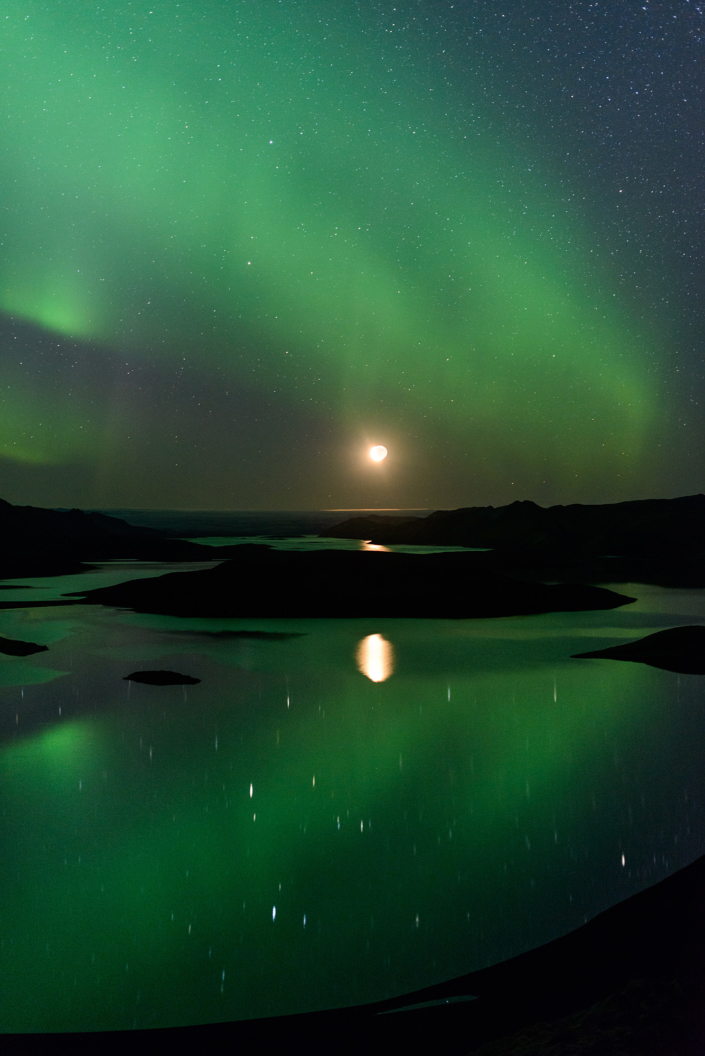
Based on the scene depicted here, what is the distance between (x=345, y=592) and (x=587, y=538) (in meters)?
67.7

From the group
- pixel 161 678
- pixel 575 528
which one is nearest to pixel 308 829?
pixel 161 678

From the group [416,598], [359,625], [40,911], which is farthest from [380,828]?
[416,598]

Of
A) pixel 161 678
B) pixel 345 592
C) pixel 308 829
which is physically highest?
pixel 345 592

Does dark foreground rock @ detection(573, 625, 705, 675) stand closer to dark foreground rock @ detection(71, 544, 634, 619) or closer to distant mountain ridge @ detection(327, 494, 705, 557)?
dark foreground rock @ detection(71, 544, 634, 619)

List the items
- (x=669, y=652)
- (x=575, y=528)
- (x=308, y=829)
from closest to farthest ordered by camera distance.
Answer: (x=308, y=829) → (x=669, y=652) → (x=575, y=528)

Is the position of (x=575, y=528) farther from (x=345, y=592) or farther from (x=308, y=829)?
(x=308, y=829)

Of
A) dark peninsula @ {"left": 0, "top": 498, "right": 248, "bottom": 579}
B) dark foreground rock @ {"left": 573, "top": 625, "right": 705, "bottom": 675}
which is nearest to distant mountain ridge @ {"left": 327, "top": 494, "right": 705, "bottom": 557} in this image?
dark peninsula @ {"left": 0, "top": 498, "right": 248, "bottom": 579}

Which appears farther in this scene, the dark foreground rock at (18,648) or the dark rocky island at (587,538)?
the dark rocky island at (587,538)

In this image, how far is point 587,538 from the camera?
341ft

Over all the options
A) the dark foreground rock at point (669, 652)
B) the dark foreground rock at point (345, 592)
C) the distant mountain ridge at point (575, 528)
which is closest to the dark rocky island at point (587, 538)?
the distant mountain ridge at point (575, 528)

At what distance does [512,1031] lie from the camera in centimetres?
564

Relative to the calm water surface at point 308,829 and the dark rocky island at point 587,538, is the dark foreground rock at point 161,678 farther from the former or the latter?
the dark rocky island at point 587,538

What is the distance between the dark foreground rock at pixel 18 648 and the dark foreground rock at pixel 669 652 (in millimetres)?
21691

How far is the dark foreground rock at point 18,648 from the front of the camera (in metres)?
28.5
